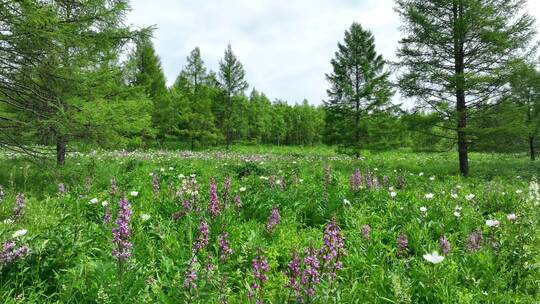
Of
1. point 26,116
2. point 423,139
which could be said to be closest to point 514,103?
point 423,139

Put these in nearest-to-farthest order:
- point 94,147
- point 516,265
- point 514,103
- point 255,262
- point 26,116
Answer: point 255,262, point 516,265, point 94,147, point 26,116, point 514,103

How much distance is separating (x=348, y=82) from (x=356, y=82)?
502 millimetres

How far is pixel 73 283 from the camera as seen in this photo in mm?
3119

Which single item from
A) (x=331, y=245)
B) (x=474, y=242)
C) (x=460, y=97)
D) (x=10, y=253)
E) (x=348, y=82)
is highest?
(x=348, y=82)

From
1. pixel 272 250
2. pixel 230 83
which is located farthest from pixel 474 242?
pixel 230 83

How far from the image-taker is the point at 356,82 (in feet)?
69.8

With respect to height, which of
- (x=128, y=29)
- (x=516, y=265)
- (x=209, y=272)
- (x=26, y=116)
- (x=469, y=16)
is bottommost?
(x=516, y=265)

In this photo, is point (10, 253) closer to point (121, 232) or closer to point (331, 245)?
point (121, 232)

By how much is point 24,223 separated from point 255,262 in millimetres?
4121

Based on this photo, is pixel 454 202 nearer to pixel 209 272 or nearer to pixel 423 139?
pixel 209 272

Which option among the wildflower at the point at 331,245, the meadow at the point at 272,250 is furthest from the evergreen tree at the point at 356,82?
the wildflower at the point at 331,245

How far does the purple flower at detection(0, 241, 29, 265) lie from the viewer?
306 centimetres

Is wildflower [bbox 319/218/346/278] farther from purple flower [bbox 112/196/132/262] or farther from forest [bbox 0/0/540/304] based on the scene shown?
purple flower [bbox 112/196/132/262]

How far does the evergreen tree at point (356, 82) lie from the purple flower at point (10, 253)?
734 inches
